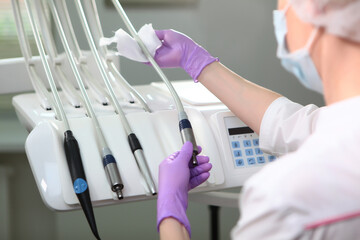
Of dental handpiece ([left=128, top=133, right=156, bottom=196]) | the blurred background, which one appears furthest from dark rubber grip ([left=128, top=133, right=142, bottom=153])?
the blurred background

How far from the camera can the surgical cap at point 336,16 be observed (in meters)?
0.70

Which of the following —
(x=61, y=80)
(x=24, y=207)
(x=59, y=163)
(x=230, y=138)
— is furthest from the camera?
(x=24, y=207)

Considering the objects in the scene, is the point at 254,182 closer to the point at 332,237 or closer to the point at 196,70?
the point at 332,237

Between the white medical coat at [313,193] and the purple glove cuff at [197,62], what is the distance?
1.99ft

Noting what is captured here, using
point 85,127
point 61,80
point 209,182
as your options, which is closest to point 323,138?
point 209,182

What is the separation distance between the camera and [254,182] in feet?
2.28

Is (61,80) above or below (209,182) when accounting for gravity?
above

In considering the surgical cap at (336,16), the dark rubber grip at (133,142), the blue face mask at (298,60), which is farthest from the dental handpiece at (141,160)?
the surgical cap at (336,16)

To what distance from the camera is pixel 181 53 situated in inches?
51.8

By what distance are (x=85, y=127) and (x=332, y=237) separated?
64 cm

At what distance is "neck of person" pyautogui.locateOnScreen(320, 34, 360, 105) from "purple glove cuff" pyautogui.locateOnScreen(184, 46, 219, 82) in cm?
52

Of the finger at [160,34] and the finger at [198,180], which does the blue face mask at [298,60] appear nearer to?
the finger at [198,180]

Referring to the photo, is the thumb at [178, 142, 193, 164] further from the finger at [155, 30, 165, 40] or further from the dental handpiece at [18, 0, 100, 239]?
the finger at [155, 30, 165, 40]

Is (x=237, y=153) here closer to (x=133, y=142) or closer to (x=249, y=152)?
(x=249, y=152)
